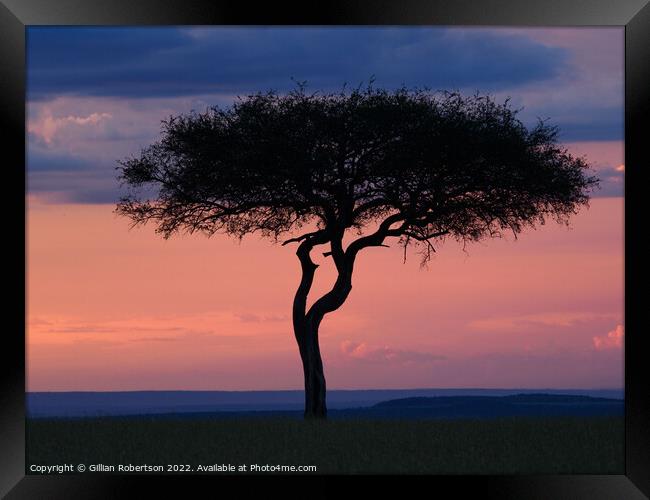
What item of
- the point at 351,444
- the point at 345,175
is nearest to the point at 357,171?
the point at 345,175

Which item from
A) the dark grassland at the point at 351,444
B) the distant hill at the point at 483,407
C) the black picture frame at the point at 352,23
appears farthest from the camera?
the distant hill at the point at 483,407

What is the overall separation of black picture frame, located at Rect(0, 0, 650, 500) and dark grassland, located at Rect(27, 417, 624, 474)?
0.72m

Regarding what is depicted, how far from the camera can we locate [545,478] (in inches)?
533

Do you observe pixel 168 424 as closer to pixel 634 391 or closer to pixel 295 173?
pixel 295 173

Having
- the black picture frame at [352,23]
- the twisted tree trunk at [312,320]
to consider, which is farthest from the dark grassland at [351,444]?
the twisted tree trunk at [312,320]

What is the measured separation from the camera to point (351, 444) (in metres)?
18.8

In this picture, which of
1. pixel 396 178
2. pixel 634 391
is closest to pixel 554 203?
pixel 396 178

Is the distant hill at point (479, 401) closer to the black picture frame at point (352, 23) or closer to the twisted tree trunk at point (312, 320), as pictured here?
the twisted tree trunk at point (312, 320)

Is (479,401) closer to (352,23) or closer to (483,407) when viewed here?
(483,407)

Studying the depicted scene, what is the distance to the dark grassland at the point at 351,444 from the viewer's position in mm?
16938

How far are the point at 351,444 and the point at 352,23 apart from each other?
8.20 metres

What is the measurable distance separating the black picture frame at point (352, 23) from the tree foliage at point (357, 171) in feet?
37.9

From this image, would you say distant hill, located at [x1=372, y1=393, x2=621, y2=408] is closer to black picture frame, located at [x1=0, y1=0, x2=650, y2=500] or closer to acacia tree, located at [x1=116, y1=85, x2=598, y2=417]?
acacia tree, located at [x1=116, y1=85, x2=598, y2=417]

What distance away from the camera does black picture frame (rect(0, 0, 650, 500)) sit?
13.5 meters
